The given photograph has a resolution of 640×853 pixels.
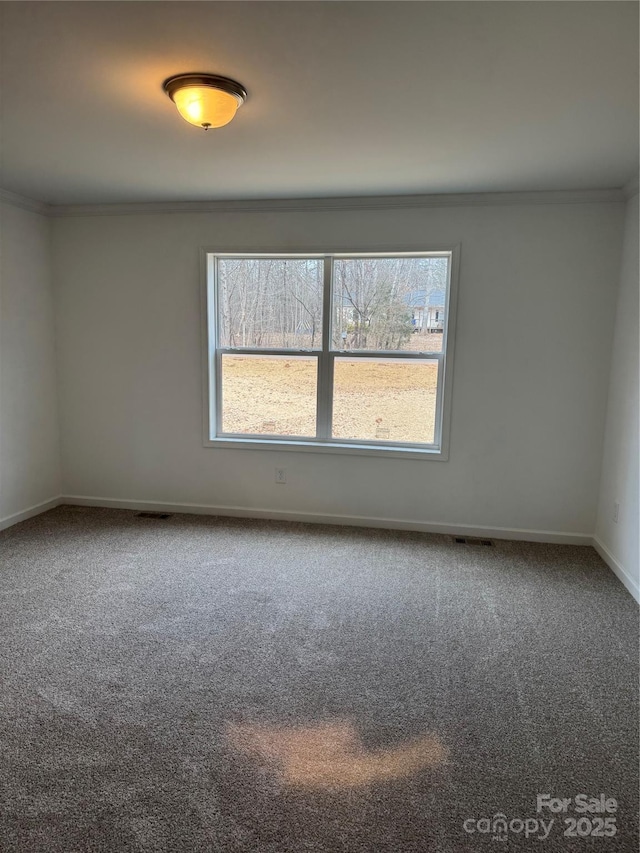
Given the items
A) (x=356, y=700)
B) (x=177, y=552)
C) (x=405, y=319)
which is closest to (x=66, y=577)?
(x=177, y=552)

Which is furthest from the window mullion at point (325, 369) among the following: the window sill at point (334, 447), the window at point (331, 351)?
the window sill at point (334, 447)

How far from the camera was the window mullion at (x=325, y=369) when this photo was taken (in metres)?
3.87

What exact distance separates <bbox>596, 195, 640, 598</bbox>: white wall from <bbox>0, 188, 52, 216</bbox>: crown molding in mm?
4288

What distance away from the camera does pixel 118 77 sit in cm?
196

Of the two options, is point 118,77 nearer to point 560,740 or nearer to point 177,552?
point 177,552

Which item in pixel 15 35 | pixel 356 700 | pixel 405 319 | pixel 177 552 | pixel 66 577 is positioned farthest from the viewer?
pixel 405 319

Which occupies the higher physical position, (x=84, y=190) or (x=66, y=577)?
(x=84, y=190)

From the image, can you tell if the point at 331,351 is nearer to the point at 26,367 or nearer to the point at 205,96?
the point at 205,96

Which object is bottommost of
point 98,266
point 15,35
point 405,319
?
point 405,319

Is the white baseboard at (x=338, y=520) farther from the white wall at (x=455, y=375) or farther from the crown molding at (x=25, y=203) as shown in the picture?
the crown molding at (x=25, y=203)

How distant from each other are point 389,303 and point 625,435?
1.87 m

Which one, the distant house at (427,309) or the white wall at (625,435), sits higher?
the distant house at (427,309)

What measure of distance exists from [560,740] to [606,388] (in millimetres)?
2463

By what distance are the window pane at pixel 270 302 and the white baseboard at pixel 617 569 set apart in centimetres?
254
